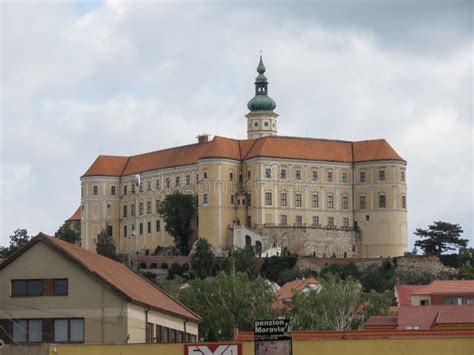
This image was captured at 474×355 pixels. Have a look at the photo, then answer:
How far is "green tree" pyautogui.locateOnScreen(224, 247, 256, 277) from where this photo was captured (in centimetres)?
17762

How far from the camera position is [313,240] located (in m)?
196

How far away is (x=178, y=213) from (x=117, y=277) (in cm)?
13534

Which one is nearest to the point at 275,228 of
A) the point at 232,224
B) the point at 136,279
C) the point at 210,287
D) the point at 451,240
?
the point at 232,224

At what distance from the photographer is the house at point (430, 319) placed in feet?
223

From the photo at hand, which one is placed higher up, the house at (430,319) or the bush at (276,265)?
the bush at (276,265)

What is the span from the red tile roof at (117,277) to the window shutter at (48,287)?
1174 mm

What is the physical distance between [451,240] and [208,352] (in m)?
149

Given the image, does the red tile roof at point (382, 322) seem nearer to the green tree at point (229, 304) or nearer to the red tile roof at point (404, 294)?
the green tree at point (229, 304)

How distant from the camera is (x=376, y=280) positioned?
175500 mm

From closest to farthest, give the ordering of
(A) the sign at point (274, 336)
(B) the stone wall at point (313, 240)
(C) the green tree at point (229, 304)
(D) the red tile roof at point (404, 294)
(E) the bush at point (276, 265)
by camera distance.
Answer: (A) the sign at point (274, 336), (C) the green tree at point (229, 304), (D) the red tile roof at point (404, 294), (E) the bush at point (276, 265), (B) the stone wall at point (313, 240)

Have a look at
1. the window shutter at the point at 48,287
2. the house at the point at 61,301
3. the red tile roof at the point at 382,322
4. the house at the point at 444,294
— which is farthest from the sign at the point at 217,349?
the house at the point at 444,294

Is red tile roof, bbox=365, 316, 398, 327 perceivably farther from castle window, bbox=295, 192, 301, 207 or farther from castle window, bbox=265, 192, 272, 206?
castle window, bbox=295, 192, 301, 207

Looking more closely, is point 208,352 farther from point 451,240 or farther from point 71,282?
point 451,240

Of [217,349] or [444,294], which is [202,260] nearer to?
[444,294]
